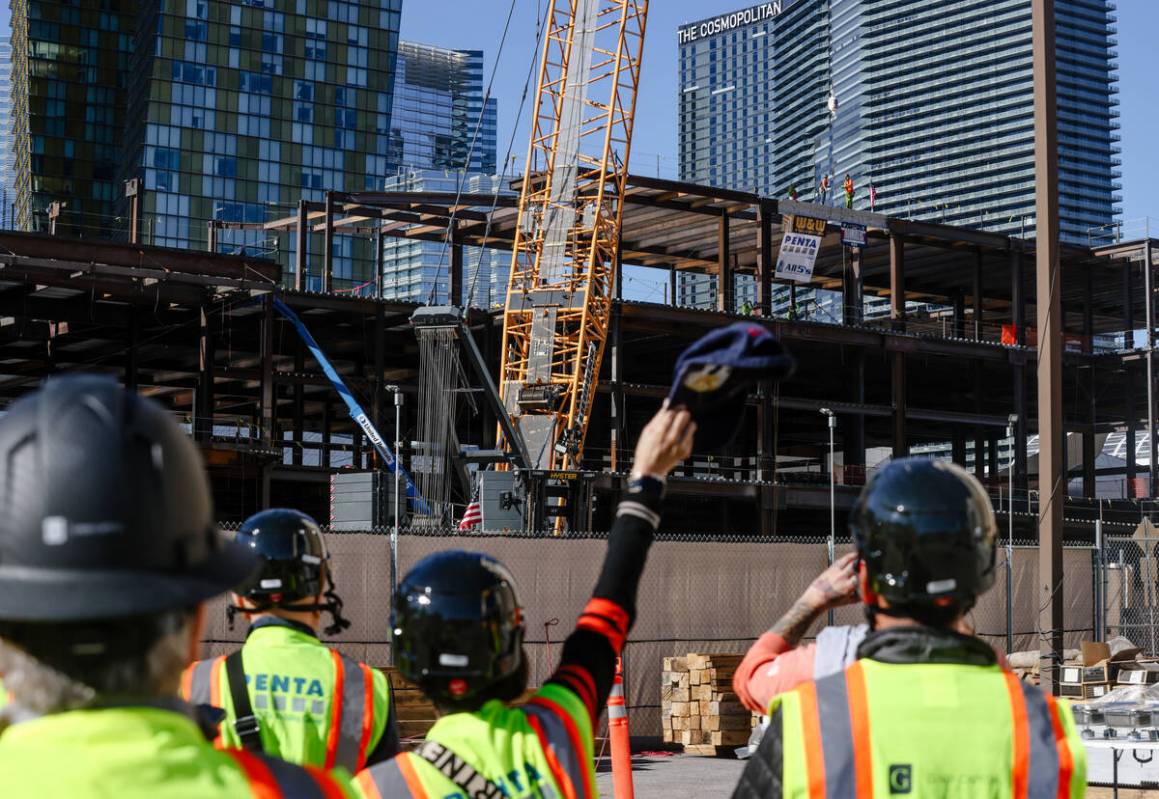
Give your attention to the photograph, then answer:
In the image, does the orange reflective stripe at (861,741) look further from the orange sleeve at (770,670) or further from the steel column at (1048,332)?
the steel column at (1048,332)

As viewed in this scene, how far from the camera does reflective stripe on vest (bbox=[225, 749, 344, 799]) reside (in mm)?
1834

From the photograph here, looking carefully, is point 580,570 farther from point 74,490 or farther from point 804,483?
point 804,483

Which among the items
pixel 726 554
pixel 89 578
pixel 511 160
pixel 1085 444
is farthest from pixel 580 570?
pixel 1085 444

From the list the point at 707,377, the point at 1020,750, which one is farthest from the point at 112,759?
the point at 1020,750

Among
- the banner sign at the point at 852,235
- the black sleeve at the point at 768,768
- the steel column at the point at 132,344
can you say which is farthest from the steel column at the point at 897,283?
the black sleeve at the point at 768,768

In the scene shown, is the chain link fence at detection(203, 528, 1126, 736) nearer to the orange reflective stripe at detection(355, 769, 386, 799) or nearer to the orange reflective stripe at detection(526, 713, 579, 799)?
the orange reflective stripe at detection(355, 769, 386, 799)

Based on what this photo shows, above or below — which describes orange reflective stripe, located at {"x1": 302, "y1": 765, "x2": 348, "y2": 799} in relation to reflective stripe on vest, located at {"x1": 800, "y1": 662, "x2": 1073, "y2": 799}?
above

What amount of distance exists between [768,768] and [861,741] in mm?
179

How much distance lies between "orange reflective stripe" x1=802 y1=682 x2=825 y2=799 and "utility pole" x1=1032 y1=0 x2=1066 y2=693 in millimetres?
12576

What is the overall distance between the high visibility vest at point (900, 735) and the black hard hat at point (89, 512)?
1402 mm

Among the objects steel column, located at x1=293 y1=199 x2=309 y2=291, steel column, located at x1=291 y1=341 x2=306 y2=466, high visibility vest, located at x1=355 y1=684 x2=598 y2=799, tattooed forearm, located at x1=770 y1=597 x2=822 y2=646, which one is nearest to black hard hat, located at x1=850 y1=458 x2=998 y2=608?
tattooed forearm, located at x1=770 y1=597 x2=822 y2=646

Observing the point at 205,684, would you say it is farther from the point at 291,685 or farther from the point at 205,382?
the point at 205,382

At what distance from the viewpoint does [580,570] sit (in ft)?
56.5

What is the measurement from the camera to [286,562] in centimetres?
442
